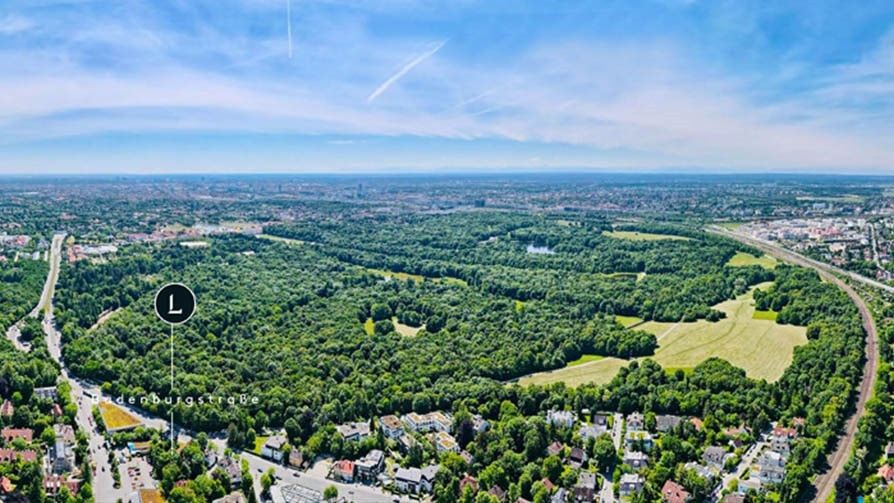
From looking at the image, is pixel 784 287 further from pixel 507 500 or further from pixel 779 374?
pixel 507 500

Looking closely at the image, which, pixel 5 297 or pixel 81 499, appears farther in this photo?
pixel 5 297

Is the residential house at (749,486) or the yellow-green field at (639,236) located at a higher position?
the yellow-green field at (639,236)

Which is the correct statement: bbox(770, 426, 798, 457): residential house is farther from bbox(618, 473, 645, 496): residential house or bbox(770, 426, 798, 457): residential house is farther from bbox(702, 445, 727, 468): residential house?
bbox(618, 473, 645, 496): residential house

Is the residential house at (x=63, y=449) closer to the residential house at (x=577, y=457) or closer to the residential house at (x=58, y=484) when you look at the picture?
the residential house at (x=58, y=484)

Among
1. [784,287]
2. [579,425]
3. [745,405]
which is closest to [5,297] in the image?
[579,425]

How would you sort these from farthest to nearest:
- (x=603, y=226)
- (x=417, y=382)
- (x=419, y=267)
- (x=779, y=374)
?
(x=603, y=226), (x=419, y=267), (x=779, y=374), (x=417, y=382)

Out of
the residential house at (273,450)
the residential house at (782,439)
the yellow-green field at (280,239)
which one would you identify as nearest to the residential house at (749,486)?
the residential house at (782,439)
